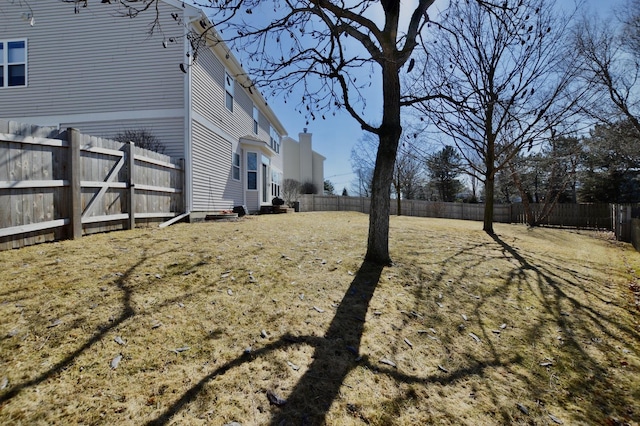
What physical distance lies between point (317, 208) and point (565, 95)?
17.9 meters

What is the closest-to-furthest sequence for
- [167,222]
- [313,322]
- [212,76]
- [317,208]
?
[313,322] → [167,222] → [212,76] → [317,208]

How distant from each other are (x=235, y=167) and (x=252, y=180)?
1335mm

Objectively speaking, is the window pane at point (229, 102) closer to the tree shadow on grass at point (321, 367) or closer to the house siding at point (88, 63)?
the house siding at point (88, 63)

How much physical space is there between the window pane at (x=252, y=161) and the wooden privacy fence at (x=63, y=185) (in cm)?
728

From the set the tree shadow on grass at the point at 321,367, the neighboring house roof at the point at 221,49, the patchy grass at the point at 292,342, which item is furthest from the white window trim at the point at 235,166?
the tree shadow on grass at the point at 321,367

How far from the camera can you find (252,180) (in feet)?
46.6

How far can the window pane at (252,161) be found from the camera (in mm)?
14148

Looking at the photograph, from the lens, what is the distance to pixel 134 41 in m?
9.55

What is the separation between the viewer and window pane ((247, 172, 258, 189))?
1408 centimetres

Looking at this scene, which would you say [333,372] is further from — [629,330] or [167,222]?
[167,222]

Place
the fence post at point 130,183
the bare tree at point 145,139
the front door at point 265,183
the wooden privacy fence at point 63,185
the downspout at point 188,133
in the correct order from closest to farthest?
the wooden privacy fence at point 63,185 → the fence post at point 130,183 → the downspout at point 188,133 → the bare tree at point 145,139 → the front door at point 265,183

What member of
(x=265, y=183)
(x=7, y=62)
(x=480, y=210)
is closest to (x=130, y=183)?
(x=7, y=62)

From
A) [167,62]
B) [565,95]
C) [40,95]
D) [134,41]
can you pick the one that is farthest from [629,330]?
[40,95]

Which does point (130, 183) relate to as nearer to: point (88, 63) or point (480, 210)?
point (88, 63)
